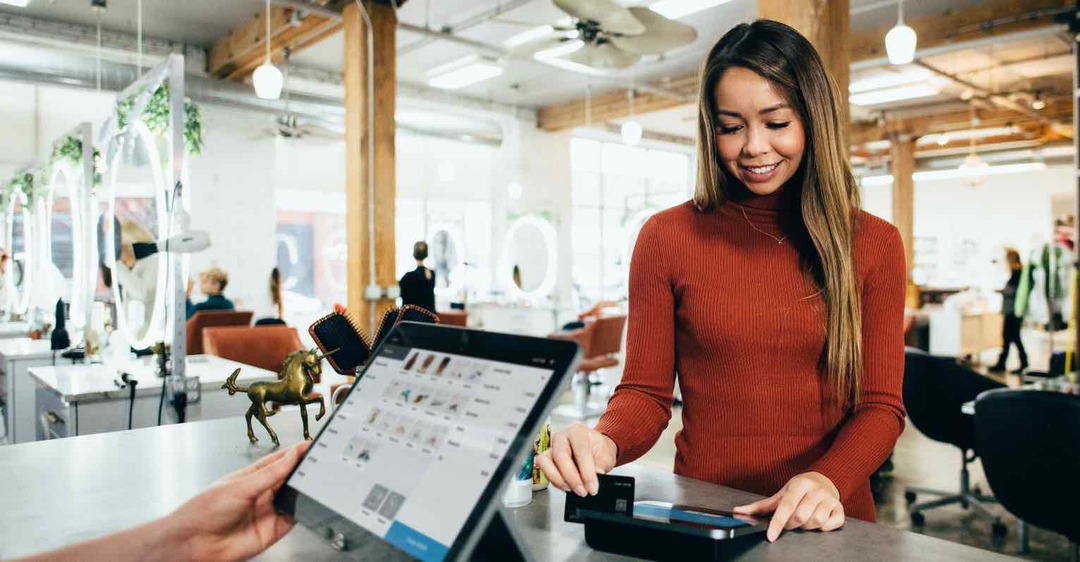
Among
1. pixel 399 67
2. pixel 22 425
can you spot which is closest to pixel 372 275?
pixel 22 425

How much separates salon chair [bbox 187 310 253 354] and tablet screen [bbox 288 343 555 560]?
18.8ft

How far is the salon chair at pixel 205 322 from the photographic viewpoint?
6090 mm

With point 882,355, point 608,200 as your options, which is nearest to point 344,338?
point 882,355

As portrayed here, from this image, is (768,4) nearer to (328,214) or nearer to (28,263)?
(28,263)

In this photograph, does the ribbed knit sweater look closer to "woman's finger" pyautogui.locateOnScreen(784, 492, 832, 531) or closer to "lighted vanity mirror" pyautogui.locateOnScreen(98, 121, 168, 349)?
"woman's finger" pyautogui.locateOnScreen(784, 492, 832, 531)

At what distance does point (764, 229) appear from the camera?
1377mm

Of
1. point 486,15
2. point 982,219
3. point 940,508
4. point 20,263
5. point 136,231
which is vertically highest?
point 486,15

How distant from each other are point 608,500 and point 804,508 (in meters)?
0.25

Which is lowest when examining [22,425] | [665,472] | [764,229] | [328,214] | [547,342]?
[22,425]

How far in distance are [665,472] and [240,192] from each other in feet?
30.3

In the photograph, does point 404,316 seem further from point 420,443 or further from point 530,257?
point 530,257

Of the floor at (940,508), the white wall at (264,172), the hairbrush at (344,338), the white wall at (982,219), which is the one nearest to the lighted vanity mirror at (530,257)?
the white wall at (264,172)

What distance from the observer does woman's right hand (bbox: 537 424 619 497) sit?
3.23ft

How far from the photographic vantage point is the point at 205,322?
621 cm
